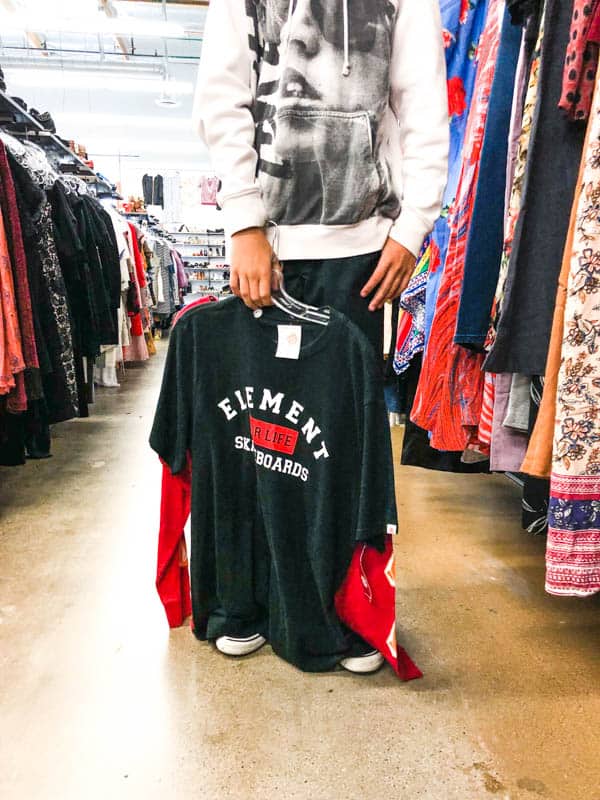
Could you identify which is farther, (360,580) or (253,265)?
(360,580)

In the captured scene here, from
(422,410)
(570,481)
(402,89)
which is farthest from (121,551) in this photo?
(402,89)

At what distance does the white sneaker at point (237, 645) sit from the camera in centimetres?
124

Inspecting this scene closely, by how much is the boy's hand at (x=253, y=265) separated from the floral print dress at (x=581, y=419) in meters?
0.52

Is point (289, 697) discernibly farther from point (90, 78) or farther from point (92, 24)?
point (90, 78)

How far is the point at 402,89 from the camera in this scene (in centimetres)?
109

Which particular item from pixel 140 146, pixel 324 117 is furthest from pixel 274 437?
pixel 140 146

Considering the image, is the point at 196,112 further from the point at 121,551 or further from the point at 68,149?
the point at 68,149

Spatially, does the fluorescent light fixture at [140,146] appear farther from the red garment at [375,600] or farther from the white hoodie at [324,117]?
the red garment at [375,600]

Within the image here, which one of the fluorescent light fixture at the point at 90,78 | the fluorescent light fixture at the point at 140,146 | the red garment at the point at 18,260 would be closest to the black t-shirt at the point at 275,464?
the red garment at the point at 18,260

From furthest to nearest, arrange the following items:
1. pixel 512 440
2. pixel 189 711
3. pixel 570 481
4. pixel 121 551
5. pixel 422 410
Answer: pixel 121 551, pixel 422 410, pixel 512 440, pixel 189 711, pixel 570 481

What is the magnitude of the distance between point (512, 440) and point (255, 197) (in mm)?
719

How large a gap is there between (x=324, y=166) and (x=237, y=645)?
0.99 m

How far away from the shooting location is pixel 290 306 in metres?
1.09

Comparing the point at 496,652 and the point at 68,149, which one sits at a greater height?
the point at 68,149
